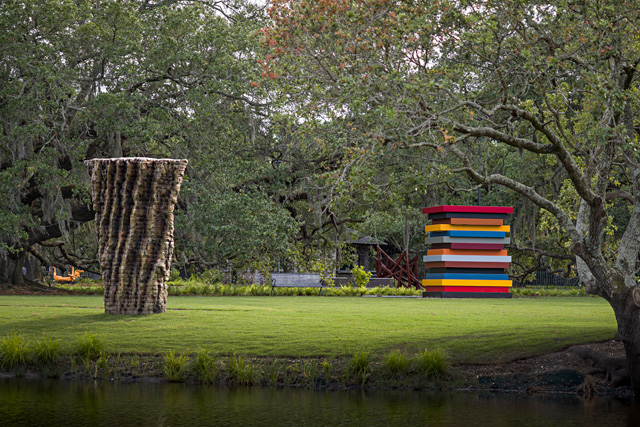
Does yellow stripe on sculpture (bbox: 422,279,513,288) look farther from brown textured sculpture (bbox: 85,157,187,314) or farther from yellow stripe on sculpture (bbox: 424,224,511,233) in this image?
brown textured sculpture (bbox: 85,157,187,314)

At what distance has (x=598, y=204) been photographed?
1300 cm

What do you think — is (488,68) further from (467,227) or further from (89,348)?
(467,227)

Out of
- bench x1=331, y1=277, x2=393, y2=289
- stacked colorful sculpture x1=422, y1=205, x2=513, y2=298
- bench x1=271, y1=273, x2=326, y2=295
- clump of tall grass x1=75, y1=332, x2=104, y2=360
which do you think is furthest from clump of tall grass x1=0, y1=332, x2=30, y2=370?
bench x1=331, y1=277, x2=393, y2=289

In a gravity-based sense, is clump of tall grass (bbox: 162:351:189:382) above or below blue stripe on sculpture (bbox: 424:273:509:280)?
below

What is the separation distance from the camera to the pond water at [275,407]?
1072 centimetres

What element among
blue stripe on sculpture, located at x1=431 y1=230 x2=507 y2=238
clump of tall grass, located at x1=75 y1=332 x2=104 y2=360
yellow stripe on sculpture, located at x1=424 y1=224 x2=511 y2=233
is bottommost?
clump of tall grass, located at x1=75 y1=332 x2=104 y2=360

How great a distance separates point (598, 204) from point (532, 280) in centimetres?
3513

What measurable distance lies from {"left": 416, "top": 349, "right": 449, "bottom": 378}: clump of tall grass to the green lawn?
75 cm

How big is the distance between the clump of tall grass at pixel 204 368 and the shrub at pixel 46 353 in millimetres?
2764

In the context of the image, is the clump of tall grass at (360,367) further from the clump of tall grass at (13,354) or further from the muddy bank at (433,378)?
the clump of tall grass at (13,354)

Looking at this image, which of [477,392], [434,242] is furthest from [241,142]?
[477,392]

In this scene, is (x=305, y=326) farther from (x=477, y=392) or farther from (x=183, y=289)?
(x=183, y=289)

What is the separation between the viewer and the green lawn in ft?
48.5

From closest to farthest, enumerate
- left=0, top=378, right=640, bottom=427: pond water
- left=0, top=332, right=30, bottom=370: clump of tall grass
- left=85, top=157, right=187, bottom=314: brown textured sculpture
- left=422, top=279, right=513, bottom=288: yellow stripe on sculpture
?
left=0, top=378, right=640, bottom=427: pond water, left=0, top=332, right=30, bottom=370: clump of tall grass, left=85, top=157, right=187, bottom=314: brown textured sculpture, left=422, top=279, right=513, bottom=288: yellow stripe on sculpture
